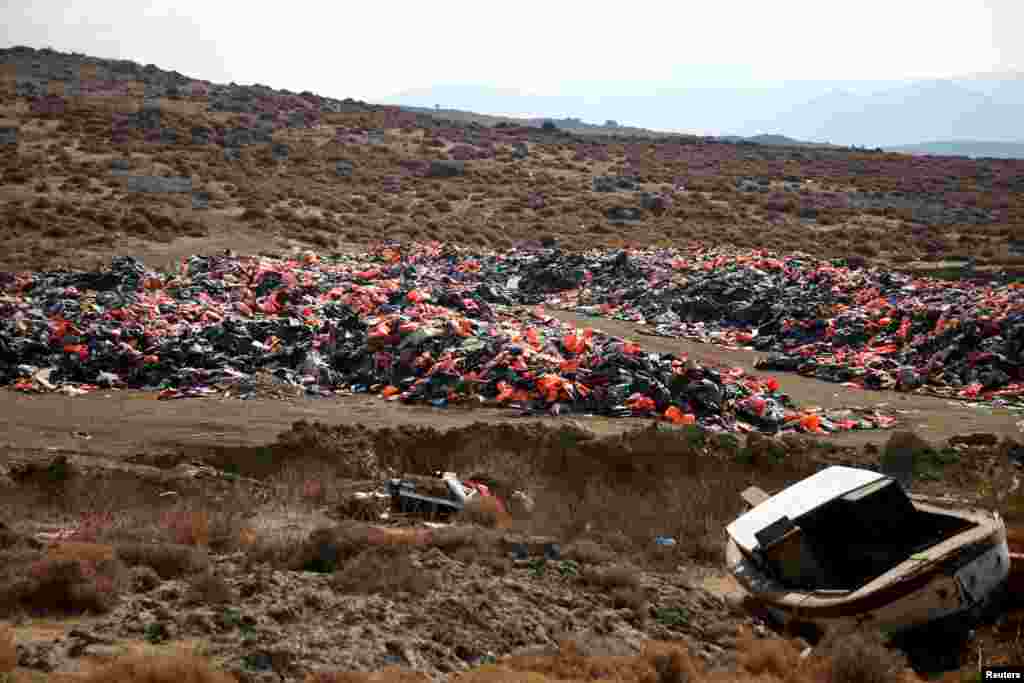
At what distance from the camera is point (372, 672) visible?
6.82m

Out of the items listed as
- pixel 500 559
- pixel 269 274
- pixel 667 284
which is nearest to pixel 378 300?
pixel 269 274

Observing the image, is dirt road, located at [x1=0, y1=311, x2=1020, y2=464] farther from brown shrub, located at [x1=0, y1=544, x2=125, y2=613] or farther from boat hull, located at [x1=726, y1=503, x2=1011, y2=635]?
boat hull, located at [x1=726, y1=503, x2=1011, y2=635]

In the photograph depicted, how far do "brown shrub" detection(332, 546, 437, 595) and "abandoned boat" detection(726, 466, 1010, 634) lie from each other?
3269 millimetres

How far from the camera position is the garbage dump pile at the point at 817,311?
74.3 feet

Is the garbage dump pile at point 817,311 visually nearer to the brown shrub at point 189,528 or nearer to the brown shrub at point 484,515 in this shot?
the brown shrub at point 484,515

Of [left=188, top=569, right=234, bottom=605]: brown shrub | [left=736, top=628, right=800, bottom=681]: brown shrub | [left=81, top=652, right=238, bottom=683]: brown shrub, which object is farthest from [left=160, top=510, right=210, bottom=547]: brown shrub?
[left=736, top=628, right=800, bottom=681]: brown shrub

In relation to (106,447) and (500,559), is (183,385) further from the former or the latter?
(500,559)

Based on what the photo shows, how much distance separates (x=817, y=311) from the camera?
28.6 m

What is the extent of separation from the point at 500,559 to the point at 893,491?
4.24m

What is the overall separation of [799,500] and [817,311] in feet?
66.1

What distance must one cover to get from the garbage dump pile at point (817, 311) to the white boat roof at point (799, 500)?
1314 centimetres

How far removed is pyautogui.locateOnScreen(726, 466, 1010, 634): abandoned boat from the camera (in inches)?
324

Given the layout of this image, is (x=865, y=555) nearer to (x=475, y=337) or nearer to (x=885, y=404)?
(x=885, y=404)

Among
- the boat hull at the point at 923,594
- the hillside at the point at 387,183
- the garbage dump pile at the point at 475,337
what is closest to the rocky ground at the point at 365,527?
the boat hull at the point at 923,594
